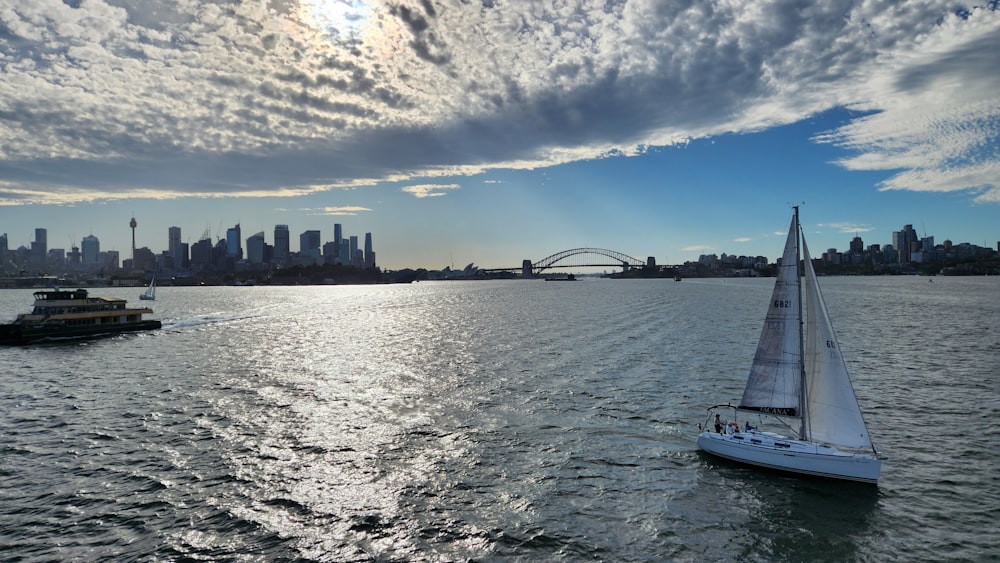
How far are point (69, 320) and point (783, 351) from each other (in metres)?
96.2

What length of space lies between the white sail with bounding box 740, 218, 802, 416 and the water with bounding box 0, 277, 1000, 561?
12.4 ft

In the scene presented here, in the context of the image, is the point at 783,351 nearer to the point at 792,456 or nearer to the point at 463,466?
the point at 792,456

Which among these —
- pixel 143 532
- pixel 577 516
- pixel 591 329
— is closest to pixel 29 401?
pixel 143 532

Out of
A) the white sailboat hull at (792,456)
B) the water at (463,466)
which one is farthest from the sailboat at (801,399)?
the water at (463,466)

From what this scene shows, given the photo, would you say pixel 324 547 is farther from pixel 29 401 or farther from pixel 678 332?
pixel 678 332

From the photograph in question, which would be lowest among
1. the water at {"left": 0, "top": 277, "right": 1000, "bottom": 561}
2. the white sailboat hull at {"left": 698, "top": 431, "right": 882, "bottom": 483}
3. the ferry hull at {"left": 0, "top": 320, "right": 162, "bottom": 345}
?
the water at {"left": 0, "top": 277, "right": 1000, "bottom": 561}

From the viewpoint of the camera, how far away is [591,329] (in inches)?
3216

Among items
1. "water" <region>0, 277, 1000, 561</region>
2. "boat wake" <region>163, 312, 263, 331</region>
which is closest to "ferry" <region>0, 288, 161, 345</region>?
"boat wake" <region>163, 312, 263, 331</region>

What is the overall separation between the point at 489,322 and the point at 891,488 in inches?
3070

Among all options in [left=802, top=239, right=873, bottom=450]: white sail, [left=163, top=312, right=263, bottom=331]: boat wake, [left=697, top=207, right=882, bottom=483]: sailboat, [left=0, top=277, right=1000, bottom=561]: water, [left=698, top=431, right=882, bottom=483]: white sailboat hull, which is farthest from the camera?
[left=163, top=312, right=263, bottom=331]: boat wake

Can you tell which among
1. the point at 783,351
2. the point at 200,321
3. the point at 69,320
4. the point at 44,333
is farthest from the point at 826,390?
the point at 200,321

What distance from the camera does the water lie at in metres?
19.7

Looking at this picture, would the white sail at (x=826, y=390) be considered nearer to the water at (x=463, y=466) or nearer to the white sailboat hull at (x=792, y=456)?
the white sailboat hull at (x=792, y=456)

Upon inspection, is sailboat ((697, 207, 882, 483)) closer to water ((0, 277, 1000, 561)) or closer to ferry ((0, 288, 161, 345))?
water ((0, 277, 1000, 561))
